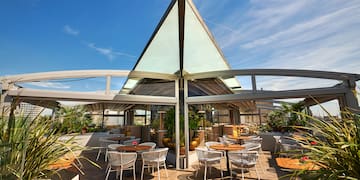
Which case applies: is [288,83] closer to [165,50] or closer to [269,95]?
[269,95]

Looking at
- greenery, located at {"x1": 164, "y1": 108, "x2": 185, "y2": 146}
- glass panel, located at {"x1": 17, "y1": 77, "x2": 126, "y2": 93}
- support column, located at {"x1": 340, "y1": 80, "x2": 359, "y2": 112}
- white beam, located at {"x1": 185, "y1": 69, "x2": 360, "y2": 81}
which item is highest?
white beam, located at {"x1": 185, "y1": 69, "x2": 360, "y2": 81}

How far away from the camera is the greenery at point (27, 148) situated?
1.40 m

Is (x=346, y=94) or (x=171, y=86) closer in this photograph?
(x=346, y=94)

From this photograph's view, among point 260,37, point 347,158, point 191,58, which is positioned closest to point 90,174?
point 191,58

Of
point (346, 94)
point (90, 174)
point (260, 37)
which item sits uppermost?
point (260, 37)

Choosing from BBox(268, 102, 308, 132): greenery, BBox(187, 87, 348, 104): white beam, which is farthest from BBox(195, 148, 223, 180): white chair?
BBox(268, 102, 308, 132): greenery

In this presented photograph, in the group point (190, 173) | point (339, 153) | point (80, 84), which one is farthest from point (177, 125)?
point (339, 153)

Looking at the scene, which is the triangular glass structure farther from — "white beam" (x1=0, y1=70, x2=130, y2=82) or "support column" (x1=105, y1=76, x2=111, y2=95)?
"white beam" (x1=0, y1=70, x2=130, y2=82)

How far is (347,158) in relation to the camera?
Answer: 1205 millimetres

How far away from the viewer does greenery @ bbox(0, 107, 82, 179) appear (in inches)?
55.2

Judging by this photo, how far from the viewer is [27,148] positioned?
151 cm

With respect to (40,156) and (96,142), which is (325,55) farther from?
(96,142)

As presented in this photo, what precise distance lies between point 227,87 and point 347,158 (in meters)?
4.32

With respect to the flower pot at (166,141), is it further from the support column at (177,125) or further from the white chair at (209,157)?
the white chair at (209,157)
